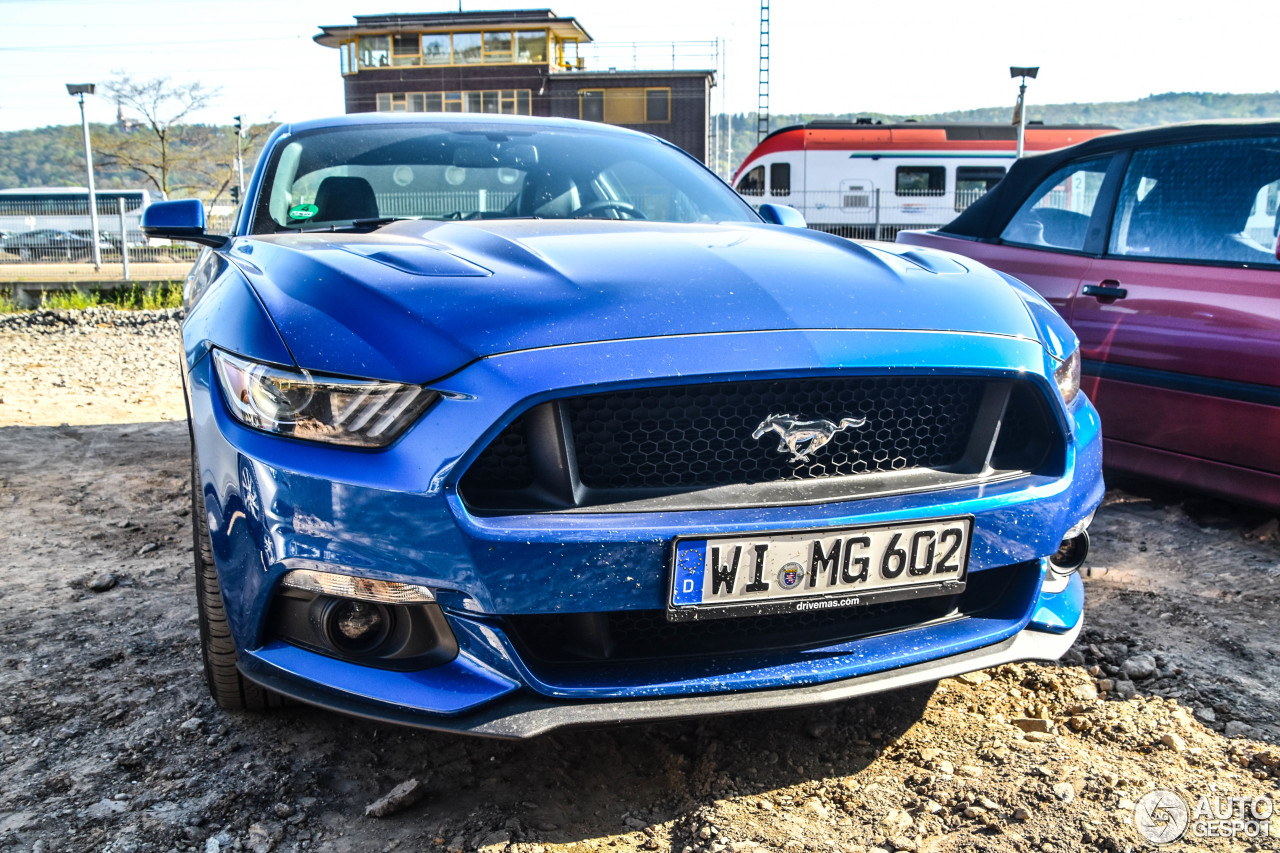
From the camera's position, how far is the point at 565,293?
5.85 ft

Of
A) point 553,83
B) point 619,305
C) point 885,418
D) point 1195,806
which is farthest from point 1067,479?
point 553,83

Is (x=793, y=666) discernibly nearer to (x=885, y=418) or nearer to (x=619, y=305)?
(x=885, y=418)

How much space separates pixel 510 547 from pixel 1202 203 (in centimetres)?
313

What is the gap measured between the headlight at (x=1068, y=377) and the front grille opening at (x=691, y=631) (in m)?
0.54

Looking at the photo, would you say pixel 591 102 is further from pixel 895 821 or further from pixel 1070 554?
pixel 895 821

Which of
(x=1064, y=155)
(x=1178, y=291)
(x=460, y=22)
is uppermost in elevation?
(x=460, y=22)

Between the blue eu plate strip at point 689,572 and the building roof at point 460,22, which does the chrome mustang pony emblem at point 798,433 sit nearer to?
the blue eu plate strip at point 689,572

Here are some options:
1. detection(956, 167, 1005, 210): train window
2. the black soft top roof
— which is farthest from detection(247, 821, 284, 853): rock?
detection(956, 167, 1005, 210): train window

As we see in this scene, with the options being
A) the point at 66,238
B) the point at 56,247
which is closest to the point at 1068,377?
the point at 56,247

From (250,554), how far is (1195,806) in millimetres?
1774

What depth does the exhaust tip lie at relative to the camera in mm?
2068

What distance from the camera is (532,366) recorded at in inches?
63.4

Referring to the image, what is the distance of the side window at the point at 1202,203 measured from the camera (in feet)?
11.1

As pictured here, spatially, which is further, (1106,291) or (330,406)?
(1106,291)
